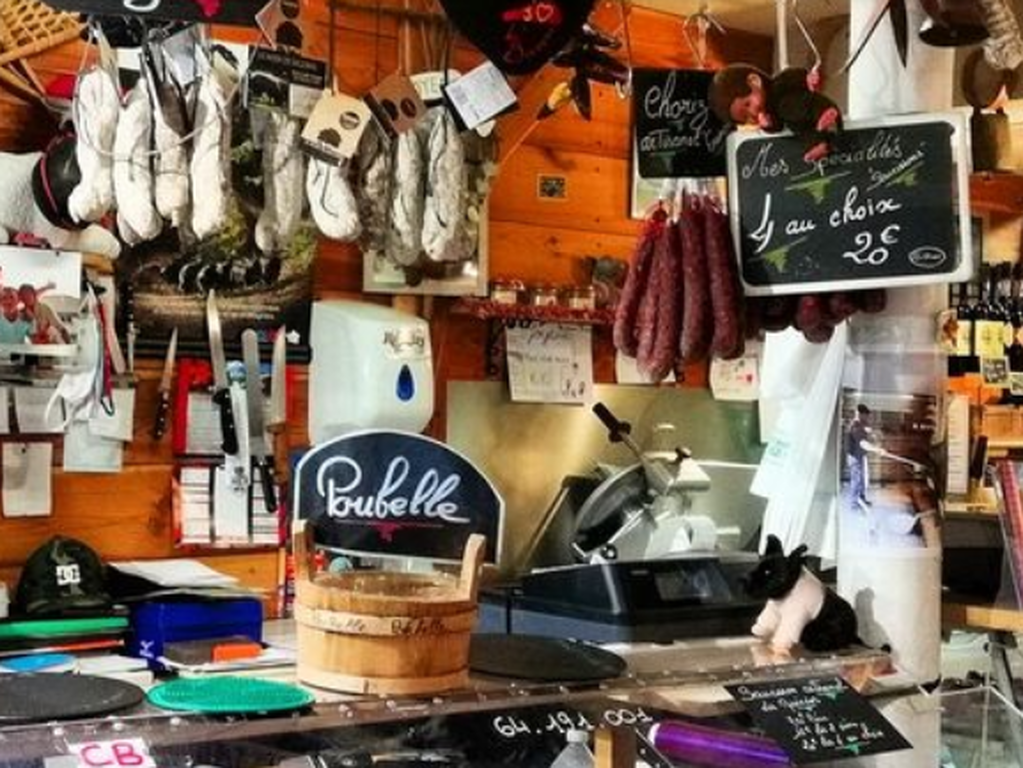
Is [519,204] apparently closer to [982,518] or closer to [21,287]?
[21,287]

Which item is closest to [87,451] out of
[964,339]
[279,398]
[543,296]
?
[279,398]

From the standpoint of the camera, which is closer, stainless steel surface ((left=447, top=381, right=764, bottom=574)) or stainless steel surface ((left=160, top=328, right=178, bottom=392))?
stainless steel surface ((left=160, top=328, right=178, bottom=392))

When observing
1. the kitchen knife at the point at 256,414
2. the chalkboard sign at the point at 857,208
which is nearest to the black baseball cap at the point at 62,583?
the kitchen knife at the point at 256,414

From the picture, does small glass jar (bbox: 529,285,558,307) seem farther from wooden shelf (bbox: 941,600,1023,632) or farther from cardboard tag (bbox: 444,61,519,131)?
wooden shelf (bbox: 941,600,1023,632)

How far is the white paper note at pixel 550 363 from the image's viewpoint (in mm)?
4344

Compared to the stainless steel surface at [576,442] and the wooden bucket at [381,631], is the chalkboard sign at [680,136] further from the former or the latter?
the stainless steel surface at [576,442]

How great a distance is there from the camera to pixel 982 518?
269cm

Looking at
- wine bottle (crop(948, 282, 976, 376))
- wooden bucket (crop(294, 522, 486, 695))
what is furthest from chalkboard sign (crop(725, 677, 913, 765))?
wine bottle (crop(948, 282, 976, 376))

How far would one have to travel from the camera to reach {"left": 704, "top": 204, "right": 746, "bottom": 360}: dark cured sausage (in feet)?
7.43

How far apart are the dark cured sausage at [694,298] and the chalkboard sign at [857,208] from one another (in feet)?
0.33

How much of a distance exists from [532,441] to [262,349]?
991 mm

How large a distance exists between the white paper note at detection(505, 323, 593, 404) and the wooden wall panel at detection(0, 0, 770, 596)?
0.09 meters

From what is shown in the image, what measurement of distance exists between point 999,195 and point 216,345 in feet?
10.9

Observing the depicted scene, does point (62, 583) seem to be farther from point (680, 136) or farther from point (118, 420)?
point (680, 136)
